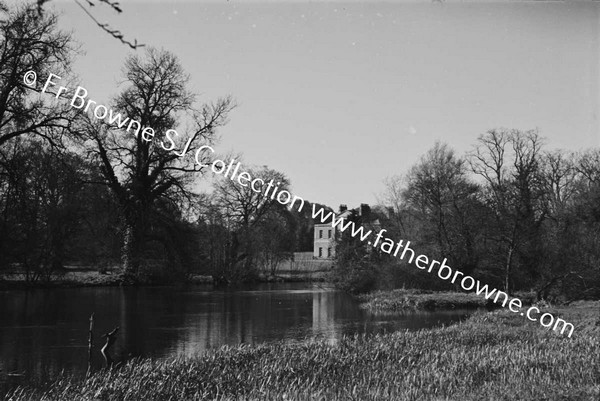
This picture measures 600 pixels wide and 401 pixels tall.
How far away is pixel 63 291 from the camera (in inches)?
1326

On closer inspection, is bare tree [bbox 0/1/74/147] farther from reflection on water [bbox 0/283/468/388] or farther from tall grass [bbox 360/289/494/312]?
tall grass [bbox 360/289/494/312]

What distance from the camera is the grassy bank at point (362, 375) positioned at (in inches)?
334

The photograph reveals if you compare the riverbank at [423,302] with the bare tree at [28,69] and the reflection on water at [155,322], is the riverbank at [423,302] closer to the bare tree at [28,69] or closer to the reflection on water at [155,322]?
the reflection on water at [155,322]

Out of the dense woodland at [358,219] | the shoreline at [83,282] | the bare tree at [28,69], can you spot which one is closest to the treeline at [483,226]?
the dense woodland at [358,219]

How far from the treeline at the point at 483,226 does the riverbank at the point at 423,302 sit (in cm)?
198

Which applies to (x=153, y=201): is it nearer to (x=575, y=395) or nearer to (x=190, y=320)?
(x=190, y=320)

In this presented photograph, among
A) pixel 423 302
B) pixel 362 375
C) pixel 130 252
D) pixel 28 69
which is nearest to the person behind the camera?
pixel 362 375

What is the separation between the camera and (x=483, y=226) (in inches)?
1570

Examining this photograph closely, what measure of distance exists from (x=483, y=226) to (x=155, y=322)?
24823 millimetres

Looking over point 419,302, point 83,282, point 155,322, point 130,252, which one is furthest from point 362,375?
point 83,282

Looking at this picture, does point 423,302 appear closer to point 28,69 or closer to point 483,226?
point 483,226

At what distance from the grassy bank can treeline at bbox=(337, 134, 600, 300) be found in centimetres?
2181

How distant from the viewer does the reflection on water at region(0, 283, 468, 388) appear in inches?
615

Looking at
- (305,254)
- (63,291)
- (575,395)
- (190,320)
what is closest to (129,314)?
(190,320)
